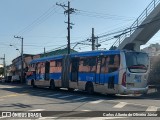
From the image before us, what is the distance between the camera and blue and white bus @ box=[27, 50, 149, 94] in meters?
21.8

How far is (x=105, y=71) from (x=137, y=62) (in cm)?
221

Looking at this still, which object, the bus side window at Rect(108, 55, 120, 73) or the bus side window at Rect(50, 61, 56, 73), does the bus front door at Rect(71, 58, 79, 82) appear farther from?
the bus side window at Rect(108, 55, 120, 73)

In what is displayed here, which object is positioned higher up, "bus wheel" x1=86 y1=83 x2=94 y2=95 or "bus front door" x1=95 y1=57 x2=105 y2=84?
"bus front door" x1=95 y1=57 x2=105 y2=84

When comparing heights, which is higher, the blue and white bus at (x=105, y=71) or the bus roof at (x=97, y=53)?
the bus roof at (x=97, y=53)

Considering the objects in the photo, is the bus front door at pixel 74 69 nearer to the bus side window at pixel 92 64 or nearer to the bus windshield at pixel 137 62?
the bus side window at pixel 92 64

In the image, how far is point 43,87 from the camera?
1443 inches

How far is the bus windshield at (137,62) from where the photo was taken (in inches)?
864

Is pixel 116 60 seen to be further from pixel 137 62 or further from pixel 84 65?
pixel 84 65

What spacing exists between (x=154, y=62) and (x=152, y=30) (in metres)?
3.44

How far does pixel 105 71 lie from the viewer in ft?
76.1

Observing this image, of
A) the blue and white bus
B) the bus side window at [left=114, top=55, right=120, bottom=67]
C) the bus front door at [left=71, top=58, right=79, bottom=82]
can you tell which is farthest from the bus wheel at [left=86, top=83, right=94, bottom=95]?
the bus side window at [left=114, top=55, right=120, bottom=67]

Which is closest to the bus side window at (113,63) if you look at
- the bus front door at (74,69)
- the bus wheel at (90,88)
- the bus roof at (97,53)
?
the bus roof at (97,53)

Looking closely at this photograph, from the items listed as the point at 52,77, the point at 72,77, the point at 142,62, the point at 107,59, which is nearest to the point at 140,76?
the point at 142,62

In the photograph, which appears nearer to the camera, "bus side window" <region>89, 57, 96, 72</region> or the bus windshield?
the bus windshield
